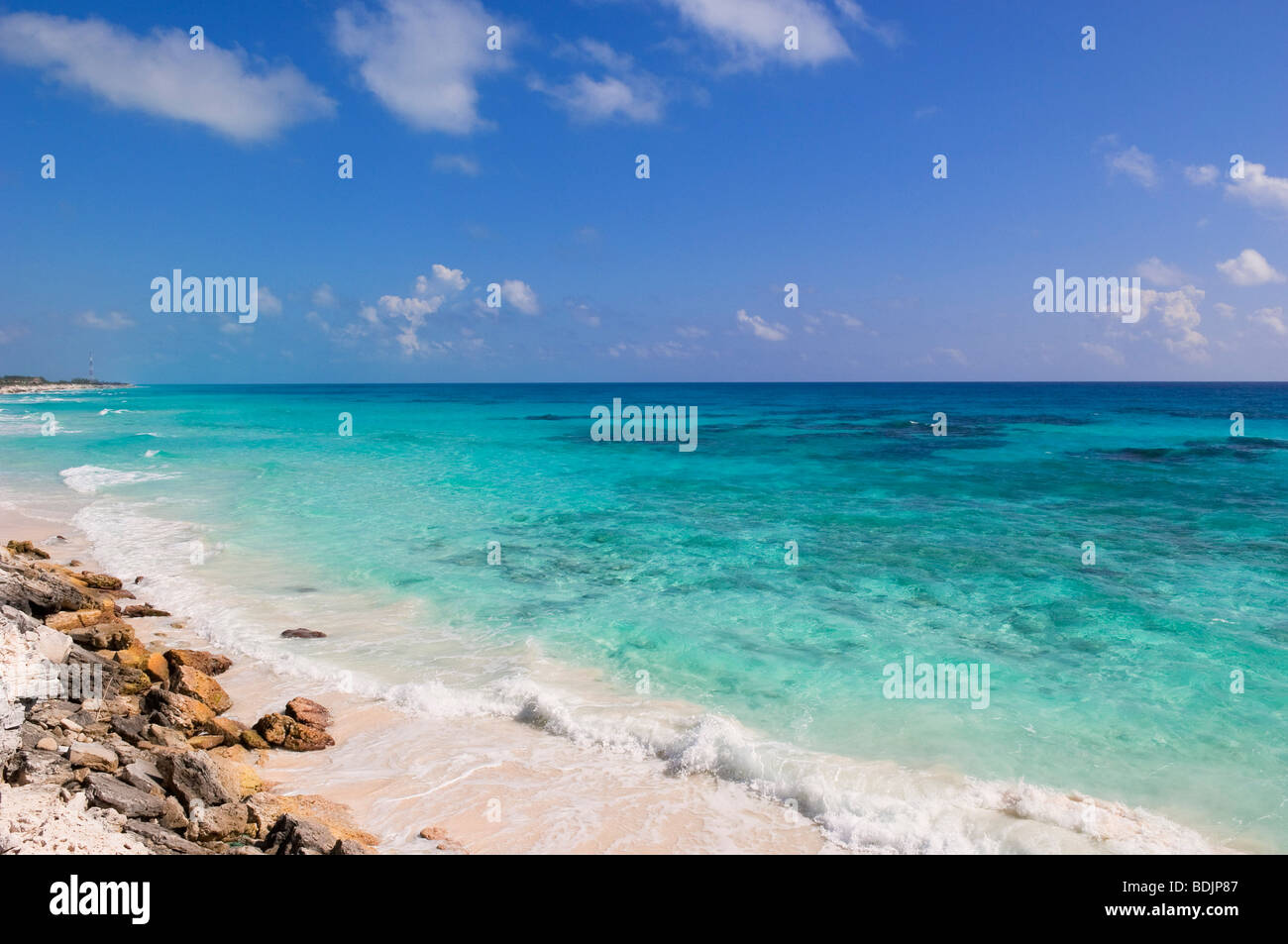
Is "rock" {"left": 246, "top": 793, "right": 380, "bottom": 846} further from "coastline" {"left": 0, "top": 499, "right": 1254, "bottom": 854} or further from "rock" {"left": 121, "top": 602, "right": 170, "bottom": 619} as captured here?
"rock" {"left": 121, "top": 602, "right": 170, "bottom": 619}

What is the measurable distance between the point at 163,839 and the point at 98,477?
98.2 feet

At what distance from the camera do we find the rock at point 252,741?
7.67m

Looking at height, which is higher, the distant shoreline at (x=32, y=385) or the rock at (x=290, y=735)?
the distant shoreline at (x=32, y=385)

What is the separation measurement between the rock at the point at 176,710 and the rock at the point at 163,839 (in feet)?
7.97

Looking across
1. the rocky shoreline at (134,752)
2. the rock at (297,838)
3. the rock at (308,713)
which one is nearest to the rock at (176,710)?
the rocky shoreline at (134,752)

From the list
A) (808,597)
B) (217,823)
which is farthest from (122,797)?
(808,597)

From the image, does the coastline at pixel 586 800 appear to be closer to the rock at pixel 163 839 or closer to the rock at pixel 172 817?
the rock at pixel 172 817

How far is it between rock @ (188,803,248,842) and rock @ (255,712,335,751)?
1.97m

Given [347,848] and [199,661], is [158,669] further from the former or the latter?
[347,848]

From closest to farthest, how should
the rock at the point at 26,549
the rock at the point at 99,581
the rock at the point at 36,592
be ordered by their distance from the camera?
1. the rock at the point at 36,592
2. the rock at the point at 99,581
3. the rock at the point at 26,549

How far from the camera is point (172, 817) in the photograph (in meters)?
5.57

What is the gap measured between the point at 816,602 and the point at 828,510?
30.7ft
